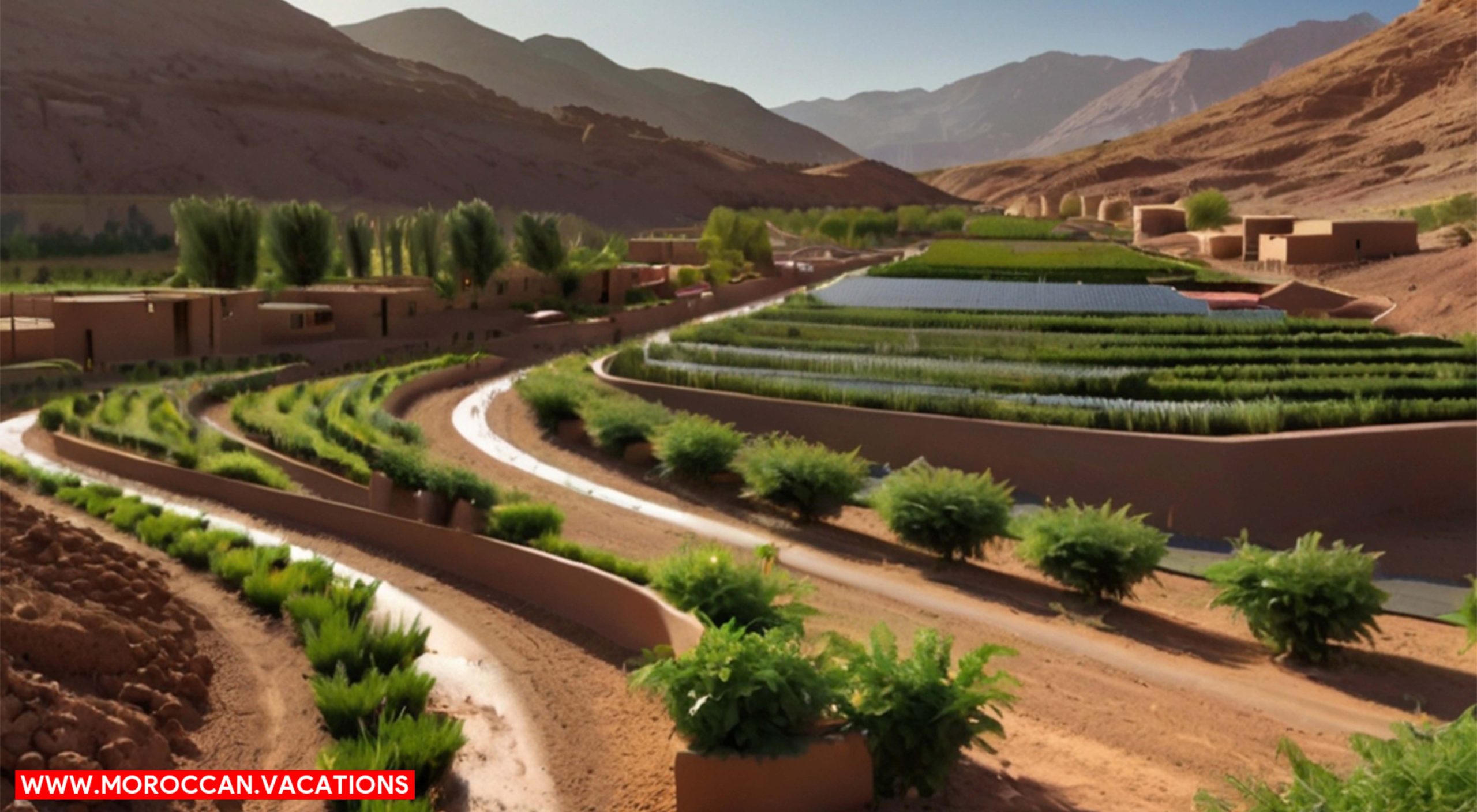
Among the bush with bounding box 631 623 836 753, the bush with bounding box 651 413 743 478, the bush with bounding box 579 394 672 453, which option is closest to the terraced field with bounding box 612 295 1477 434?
the bush with bounding box 579 394 672 453

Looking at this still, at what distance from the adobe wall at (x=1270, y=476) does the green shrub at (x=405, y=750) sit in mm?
11921

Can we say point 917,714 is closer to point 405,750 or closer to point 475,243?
point 405,750

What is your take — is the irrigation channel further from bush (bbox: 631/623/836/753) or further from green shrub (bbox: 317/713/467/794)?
bush (bbox: 631/623/836/753)

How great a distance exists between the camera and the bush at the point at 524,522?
39.3ft

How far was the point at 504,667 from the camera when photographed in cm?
946

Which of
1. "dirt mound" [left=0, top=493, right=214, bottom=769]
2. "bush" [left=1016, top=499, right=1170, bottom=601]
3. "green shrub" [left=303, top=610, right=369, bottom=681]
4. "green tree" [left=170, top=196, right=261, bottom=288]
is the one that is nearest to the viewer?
"dirt mound" [left=0, top=493, right=214, bottom=769]

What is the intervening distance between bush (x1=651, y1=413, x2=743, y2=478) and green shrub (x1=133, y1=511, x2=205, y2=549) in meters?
6.86

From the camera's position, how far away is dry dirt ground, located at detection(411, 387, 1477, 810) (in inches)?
305

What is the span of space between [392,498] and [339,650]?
5491mm

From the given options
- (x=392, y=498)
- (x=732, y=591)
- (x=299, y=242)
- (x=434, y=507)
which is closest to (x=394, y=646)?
(x=732, y=591)

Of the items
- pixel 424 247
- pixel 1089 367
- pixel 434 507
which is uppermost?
pixel 424 247

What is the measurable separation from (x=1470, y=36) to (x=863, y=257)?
7043 cm

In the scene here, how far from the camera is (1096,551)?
1249cm

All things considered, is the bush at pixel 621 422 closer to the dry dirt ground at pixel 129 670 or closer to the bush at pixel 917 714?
the dry dirt ground at pixel 129 670
